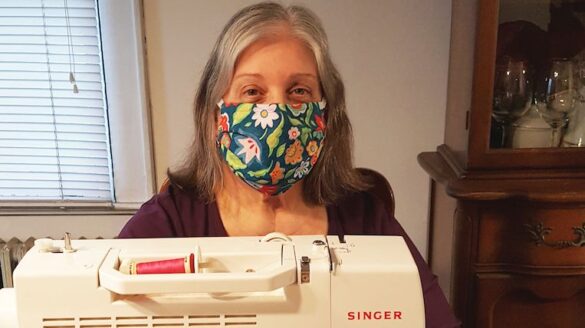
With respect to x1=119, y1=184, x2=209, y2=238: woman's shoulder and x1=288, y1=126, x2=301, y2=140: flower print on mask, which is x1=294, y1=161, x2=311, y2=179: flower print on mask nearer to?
x1=288, y1=126, x2=301, y2=140: flower print on mask

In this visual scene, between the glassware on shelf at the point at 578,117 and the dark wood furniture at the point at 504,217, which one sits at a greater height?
the glassware on shelf at the point at 578,117

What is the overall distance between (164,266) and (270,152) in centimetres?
32

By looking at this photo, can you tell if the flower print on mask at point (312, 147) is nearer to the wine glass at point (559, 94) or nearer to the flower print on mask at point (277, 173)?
the flower print on mask at point (277, 173)

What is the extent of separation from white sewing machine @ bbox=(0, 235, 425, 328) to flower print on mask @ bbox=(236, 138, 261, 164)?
9.4 inches

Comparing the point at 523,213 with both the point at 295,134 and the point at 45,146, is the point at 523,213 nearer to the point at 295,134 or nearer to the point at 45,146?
the point at 295,134

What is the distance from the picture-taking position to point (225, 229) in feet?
3.54

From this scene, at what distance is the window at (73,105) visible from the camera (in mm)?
1866

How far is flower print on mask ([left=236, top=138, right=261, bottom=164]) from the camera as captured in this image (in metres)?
0.96

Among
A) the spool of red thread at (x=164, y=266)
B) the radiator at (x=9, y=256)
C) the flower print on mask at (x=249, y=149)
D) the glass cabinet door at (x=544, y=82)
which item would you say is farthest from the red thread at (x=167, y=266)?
the radiator at (x=9, y=256)

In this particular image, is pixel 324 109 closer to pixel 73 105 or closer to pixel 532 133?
pixel 532 133

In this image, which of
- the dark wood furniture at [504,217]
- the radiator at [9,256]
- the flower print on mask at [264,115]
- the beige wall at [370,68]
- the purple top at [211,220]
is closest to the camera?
the flower print on mask at [264,115]

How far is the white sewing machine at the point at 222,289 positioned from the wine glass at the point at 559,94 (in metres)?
1.00

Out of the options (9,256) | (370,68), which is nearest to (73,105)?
(9,256)

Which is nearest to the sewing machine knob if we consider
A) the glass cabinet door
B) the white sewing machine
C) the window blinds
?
the white sewing machine
